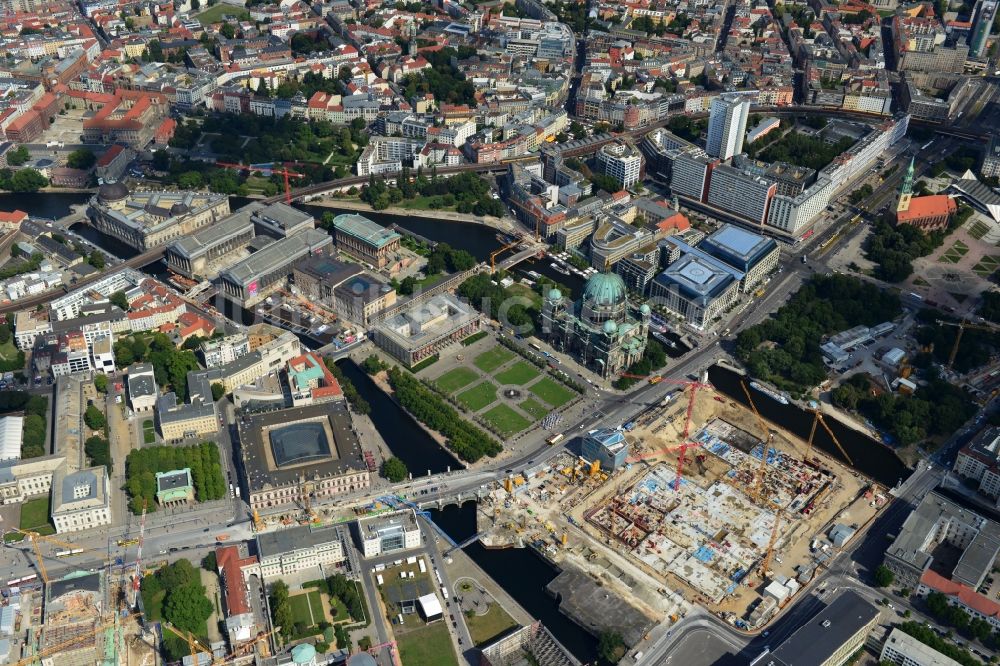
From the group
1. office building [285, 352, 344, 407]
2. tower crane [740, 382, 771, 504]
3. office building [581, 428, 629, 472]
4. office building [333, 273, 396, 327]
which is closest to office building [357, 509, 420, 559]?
office building [581, 428, 629, 472]

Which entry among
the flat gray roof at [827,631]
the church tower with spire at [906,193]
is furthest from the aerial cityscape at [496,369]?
the church tower with spire at [906,193]

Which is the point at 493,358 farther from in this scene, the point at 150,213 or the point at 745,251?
the point at 150,213

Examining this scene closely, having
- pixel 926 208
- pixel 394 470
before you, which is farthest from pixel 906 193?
pixel 394 470

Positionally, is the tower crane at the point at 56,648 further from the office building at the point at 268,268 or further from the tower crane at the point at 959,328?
the tower crane at the point at 959,328

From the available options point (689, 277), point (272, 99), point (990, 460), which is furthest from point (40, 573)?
point (272, 99)

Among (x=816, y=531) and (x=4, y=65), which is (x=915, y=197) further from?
(x=4, y=65)
